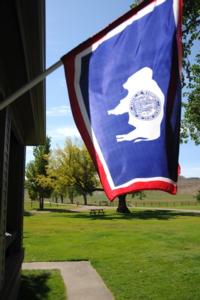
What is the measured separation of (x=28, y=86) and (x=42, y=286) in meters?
6.85

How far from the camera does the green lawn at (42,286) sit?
8977 millimetres

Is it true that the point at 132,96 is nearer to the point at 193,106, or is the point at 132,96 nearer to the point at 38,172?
the point at 193,106

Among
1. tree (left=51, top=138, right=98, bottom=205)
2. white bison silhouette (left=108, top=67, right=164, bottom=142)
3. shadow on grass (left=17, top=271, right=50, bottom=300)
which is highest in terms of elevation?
tree (left=51, top=138, right=98, bottom=205)

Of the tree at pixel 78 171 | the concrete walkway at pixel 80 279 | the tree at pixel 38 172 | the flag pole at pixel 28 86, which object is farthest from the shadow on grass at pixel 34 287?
the tree at pixel 38 172

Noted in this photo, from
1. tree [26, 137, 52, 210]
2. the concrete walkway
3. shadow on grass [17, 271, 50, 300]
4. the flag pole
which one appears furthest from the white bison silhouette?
tree [26, 137, 52, 210]

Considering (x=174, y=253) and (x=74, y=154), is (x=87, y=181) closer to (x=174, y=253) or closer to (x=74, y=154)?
(x=74, y=154)

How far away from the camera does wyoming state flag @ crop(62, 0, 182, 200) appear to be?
14.4 feet

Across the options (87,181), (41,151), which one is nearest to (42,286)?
(87,181)

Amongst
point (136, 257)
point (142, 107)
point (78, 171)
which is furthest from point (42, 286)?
point (78, 171)

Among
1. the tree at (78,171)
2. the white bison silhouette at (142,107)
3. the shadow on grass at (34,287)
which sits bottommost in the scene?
the shadow on grass at (34,287)

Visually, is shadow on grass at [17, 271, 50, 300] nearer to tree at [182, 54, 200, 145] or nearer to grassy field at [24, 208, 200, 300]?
grassy field at [24, 208, 200, 300]

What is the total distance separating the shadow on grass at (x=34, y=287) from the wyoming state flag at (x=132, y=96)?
5.40 meters

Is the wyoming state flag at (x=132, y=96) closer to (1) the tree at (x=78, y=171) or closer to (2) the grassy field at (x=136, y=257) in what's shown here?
(2) the grassy field at (x=136, y=257)

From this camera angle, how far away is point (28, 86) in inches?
160
